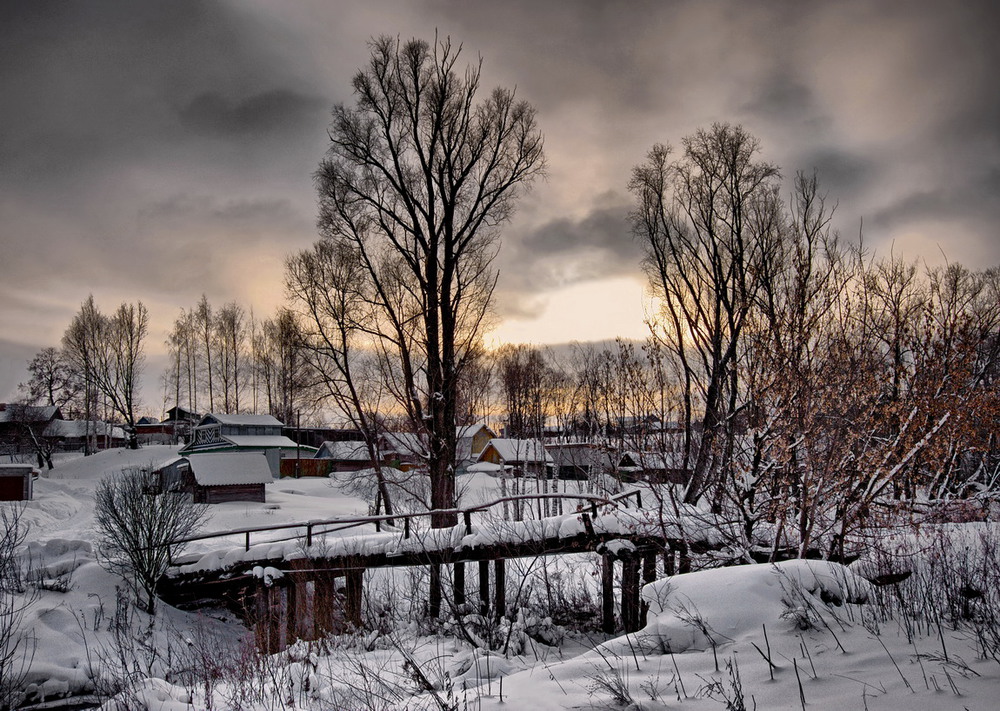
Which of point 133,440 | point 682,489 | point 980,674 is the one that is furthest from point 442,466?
point 133,440

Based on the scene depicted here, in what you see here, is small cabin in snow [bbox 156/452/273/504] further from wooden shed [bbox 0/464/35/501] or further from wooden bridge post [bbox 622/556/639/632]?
wooden bridge post [bbox 622/556/639/632]

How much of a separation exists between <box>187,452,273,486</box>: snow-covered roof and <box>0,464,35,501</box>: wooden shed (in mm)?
7341

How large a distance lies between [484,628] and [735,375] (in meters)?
5.99

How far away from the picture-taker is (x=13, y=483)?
30.4m

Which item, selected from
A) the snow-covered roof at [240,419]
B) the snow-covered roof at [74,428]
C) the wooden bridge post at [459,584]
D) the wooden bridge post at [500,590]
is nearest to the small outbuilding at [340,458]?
the snow-covered roof at [240,419]

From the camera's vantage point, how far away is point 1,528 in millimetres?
22797

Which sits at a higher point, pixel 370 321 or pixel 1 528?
pixel 370 321

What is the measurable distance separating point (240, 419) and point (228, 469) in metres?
10.6

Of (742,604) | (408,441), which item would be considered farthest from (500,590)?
(408,441)

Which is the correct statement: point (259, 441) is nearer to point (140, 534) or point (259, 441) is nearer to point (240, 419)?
point (240, 419)

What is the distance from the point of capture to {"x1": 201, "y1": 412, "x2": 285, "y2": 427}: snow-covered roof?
43.5 metres

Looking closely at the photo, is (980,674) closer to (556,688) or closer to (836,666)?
(836,666)

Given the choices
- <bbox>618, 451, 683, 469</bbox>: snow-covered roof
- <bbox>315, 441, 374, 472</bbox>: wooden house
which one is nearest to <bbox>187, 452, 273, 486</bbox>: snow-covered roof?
<bbox>315, 441, 374, 472</bbox>: wooden house

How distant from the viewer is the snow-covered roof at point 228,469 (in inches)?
1341
